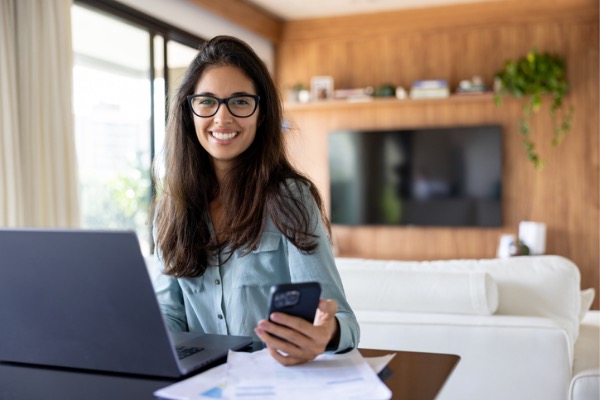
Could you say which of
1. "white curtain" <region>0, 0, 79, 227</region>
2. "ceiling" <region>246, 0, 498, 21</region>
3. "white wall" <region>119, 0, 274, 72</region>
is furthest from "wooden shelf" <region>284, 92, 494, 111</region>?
"white curtain" <region>0, 0, 79, 227</region>

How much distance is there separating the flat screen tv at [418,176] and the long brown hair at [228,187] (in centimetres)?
436

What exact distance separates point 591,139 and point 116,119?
12.0 ft

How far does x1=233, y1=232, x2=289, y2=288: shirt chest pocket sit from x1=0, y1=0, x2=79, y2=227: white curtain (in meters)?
2.43

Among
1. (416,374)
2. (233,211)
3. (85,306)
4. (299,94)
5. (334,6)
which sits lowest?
(416,374)

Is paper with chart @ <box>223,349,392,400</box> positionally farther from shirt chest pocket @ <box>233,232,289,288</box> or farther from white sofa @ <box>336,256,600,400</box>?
white sofa @ <box>336,256,600,400</box>

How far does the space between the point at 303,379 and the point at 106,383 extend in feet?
0.87

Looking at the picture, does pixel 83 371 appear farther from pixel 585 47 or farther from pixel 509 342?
pixel 585 47

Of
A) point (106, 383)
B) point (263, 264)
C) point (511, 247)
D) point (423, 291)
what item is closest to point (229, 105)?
point (263, 264)

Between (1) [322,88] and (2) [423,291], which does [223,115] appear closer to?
(2) [423,291]

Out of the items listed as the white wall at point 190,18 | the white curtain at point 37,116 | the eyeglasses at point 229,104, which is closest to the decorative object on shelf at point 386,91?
the white wall at point 190,18

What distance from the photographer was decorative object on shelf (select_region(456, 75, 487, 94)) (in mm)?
5590

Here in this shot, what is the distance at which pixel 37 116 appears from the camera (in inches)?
139

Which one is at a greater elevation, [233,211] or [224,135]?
[224,135]

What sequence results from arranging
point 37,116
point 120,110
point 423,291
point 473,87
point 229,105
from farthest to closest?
point 473,87, point 120,110, point 37,116, point 423,291, point 229,105
